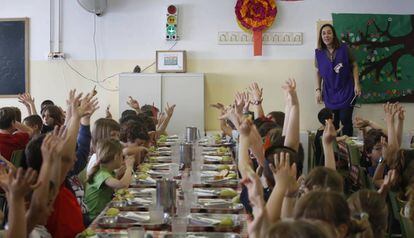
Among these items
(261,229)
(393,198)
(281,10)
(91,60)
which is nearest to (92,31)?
(91,60)

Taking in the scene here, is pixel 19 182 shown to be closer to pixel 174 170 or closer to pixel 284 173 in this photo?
pixel 284 173

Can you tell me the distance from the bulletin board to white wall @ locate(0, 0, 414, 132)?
4.1 inches

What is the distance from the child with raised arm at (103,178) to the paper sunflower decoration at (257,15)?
495cm

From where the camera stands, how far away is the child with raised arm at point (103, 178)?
3.40 metres

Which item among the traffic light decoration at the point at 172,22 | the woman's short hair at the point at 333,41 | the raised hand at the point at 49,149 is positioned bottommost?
the raised hand at the point at 49,149

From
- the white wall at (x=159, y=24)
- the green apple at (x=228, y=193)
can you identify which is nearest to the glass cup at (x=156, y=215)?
the green apple at (x=228, y=193)

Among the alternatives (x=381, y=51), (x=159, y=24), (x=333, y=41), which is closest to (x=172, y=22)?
(x=159, y=24)

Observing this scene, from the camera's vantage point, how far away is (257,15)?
8.02 m

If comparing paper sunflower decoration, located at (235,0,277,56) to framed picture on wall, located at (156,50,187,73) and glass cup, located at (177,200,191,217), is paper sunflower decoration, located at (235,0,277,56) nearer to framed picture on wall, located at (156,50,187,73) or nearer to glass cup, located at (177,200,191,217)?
framed picture on wall, located at (156,50,187,73)

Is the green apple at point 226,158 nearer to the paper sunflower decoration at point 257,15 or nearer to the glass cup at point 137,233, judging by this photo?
the glass cup at point 137,233

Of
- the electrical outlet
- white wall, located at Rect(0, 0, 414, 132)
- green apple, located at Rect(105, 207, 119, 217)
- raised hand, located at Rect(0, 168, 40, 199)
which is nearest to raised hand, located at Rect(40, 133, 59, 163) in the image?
raised hand, located at Rect(0, 168, 40, 199)

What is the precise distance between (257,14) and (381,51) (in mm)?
1953

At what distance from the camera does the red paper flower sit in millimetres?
8008

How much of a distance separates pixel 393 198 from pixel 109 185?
6.08 ft
